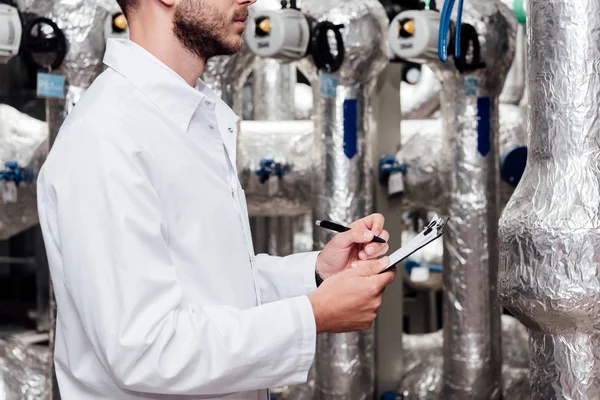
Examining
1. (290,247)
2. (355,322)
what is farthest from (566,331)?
(290,247)

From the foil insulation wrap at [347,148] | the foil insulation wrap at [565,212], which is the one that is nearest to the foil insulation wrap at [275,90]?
the foil insulation wrap at [347,148]

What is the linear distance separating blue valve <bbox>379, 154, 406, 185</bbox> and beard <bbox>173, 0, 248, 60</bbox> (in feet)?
4.69

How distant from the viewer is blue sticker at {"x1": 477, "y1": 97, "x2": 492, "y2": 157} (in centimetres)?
235

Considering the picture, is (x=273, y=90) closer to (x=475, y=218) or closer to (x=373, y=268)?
Answer: (x=475, y=218)

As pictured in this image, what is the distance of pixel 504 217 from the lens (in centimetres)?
144

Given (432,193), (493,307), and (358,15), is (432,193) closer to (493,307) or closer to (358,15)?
(493,307)

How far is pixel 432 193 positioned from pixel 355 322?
156 centimetres

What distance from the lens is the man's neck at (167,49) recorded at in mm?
1147

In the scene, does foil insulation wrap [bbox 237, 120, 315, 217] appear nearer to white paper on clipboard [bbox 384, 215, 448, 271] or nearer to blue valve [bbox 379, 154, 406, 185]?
blue valve [bbox 379, 154, 406, 185]

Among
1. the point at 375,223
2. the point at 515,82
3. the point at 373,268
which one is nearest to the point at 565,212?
the point at 375,223

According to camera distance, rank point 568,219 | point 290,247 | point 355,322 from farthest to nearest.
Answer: point 290,247 < point 568,219 < point 355,322

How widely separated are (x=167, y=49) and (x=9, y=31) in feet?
3.43

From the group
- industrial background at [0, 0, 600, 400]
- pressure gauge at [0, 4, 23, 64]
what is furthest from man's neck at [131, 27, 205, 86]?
pressure gauge at [0, 4, 23, 64]

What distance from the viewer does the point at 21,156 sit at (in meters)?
2.38
